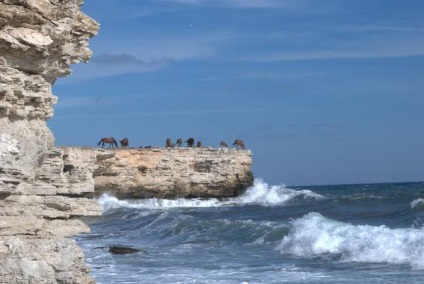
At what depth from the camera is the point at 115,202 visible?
40719 mm

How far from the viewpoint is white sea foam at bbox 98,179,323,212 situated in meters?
41.0

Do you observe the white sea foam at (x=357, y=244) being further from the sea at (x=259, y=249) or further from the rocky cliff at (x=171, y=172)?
the rocky cliff at (x=171, y=172)

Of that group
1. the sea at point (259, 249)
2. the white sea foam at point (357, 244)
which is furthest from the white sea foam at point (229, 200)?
the white sea foam at point (357, 244)

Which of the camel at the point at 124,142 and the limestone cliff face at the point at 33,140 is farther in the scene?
the camel at the point at 124,142

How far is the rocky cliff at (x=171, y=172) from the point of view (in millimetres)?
41562

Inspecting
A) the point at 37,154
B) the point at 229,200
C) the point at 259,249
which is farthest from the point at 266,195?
the point at 37,154

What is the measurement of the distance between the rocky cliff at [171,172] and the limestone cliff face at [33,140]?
33.4m

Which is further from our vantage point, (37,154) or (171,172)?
(171,172)

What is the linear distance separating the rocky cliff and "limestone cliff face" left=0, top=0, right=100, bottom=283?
1315 inches

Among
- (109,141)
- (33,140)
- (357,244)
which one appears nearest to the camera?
(33,140)

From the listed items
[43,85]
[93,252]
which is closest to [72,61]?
[43,85]

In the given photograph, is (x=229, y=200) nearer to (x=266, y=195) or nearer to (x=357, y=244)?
(x=266, y=195)

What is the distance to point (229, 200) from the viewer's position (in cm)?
4497

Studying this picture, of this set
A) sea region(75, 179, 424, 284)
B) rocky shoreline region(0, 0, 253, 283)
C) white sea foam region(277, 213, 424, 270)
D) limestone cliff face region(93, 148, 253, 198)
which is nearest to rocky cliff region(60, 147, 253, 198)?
limestone cliff face region(93, 148, 253, 198)
